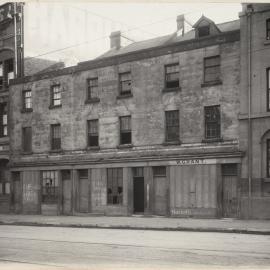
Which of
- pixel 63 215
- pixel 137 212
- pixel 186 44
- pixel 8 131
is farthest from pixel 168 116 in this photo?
pixel 8 131

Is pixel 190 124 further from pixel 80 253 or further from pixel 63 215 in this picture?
pixel 80 253

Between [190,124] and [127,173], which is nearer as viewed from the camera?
[190,124]

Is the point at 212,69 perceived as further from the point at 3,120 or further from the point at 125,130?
the point at 3,120

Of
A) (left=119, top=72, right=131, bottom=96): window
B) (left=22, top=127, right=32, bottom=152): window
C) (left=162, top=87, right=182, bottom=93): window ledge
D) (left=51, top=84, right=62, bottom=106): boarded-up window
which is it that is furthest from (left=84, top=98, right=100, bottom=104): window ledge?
(left=22, top=127, right=32, bottom=152): window

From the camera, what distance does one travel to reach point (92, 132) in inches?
1202

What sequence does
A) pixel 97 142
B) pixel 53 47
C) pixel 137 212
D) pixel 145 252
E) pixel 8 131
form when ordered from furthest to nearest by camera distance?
1. pixel 53 47
2. pixel 8 131
3. pixel 97 142
4. pixel 137 212
5. pixel 145 252

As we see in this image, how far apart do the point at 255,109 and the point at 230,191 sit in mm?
4217

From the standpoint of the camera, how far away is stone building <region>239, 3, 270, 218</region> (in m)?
23.5

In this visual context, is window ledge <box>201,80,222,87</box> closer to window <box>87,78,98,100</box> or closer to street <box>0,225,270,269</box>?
window <box>87,78,98,100</box>

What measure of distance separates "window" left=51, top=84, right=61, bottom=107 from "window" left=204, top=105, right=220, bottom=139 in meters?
10.7

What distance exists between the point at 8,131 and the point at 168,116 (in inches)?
521

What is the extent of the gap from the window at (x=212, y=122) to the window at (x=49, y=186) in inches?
431

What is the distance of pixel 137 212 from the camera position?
92.8 ft

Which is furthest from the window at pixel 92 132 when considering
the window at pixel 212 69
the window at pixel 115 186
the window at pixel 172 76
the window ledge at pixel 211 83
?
the window at pixel 212 69
